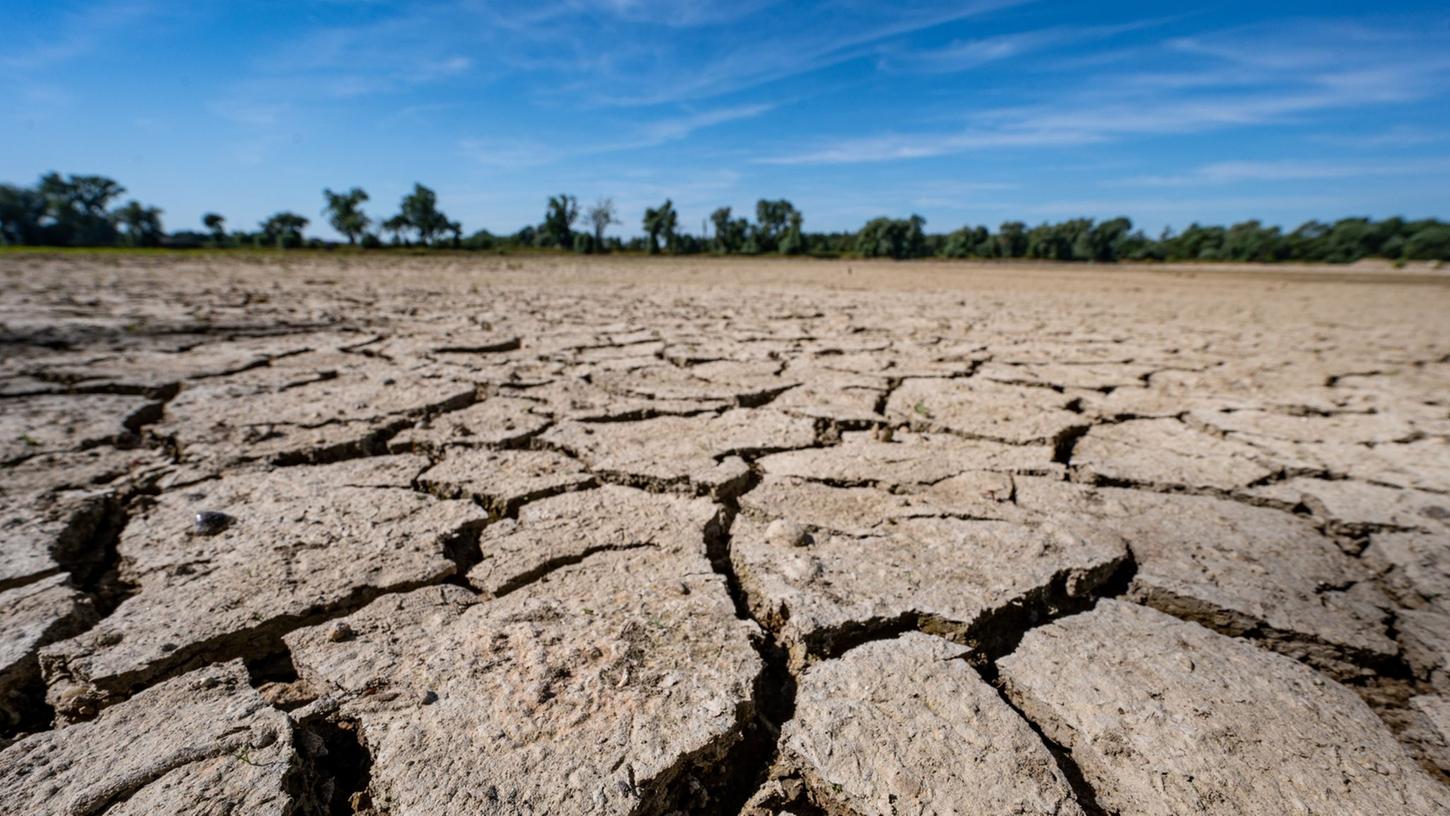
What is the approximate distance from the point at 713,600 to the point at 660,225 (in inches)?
1343

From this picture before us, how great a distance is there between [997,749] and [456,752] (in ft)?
1.96

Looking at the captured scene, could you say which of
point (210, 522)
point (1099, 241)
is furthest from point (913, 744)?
point (1099, 241)

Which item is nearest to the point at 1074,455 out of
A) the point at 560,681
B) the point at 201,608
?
the point at 560,681

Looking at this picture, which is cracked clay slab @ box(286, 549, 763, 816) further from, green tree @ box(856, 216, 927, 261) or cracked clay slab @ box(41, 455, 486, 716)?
green tree @ box(856, 216, 927, 261)

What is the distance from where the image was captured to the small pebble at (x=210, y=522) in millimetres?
1113

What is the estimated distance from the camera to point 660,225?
33.2m

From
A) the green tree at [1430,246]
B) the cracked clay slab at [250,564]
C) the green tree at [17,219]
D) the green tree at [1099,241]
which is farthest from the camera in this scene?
the green tree at [17,219]

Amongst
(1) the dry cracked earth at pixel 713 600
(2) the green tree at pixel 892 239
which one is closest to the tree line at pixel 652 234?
(2) the green tree at pixel 892 239

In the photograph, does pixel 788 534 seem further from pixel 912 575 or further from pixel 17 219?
pixel 17 219

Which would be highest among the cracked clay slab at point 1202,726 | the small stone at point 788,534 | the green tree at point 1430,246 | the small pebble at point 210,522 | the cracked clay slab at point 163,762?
the green tree at point 1430,246

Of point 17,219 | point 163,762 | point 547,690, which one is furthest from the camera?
point 17,219

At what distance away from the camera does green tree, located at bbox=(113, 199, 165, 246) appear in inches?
1496

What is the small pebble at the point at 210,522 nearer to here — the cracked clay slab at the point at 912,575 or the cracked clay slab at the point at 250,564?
the cracked clay slab at the point at 250,564

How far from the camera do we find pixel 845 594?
94 cm
